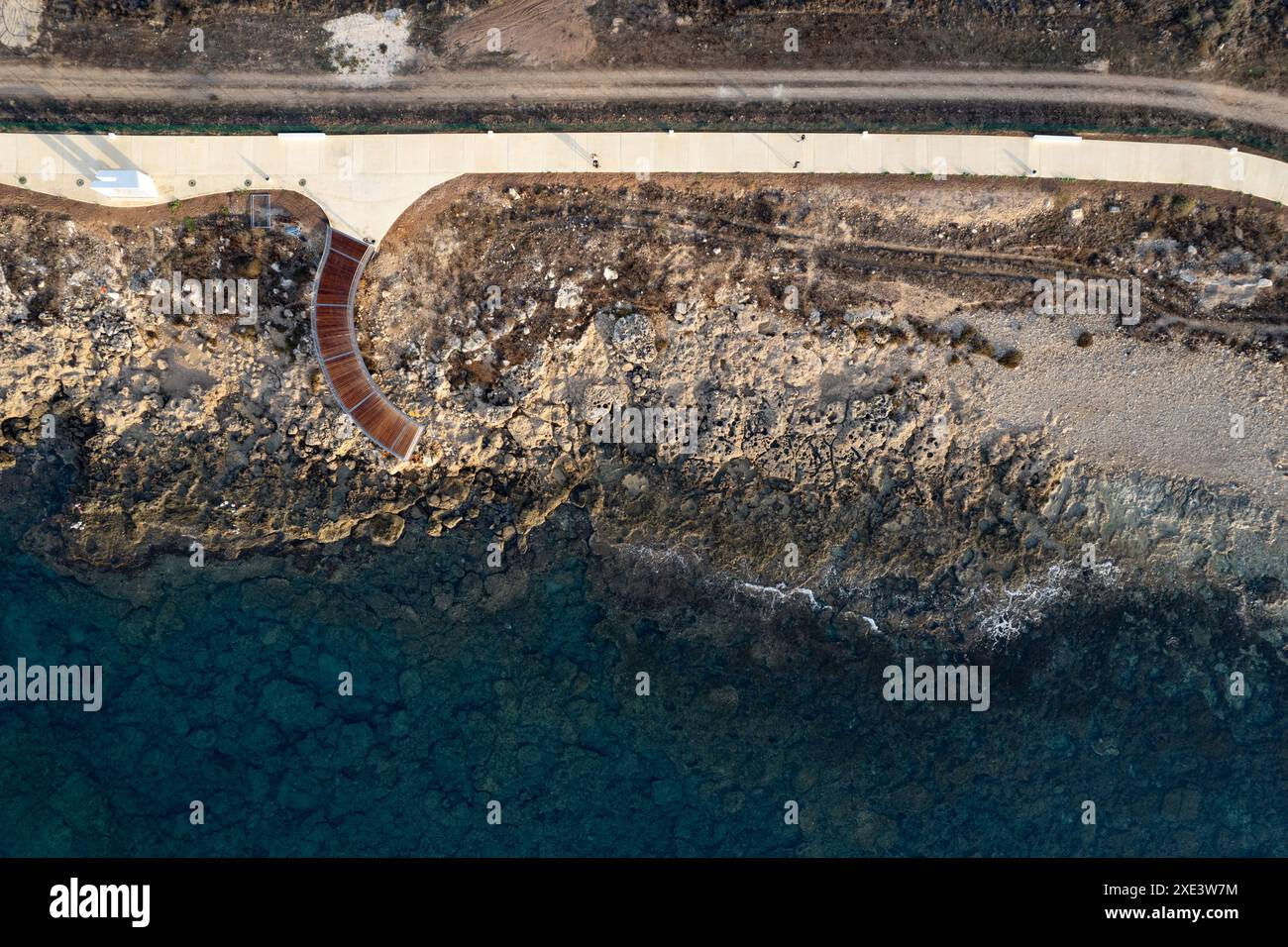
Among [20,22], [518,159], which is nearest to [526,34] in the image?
[518,159]

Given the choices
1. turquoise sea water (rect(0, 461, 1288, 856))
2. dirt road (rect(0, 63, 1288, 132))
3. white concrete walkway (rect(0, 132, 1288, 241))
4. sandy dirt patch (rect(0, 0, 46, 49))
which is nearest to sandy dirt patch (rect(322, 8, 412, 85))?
dirt road (rect(0, 63, 1288, 132))

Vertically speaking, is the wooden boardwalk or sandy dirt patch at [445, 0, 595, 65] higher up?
sandy dirt patch at [445, 0, 595, 65]

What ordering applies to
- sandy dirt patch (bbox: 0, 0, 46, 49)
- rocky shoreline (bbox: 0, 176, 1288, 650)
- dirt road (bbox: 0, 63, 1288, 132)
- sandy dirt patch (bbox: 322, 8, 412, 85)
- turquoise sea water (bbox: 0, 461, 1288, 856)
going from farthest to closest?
turquoise sea water (bbox: 0, 461, 1288, 856)
rocky shoreline (bbox: 0, 176, 1288, 650)
sandy dirt patch (bbox: 322, 8, 412, 85)
dirt road (bbox: 0, 63, 1288, 132)
sandy dirt patch (bbox: 0, 0, 46, 49)

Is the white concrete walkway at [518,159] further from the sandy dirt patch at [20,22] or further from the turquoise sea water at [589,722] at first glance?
the turquoise sea water at [589,722]

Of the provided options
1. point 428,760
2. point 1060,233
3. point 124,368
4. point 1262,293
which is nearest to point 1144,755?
point 1262,293

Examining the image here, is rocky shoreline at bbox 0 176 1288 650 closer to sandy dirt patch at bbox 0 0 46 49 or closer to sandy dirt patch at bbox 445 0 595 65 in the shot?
sandy dirt patch at bbox 445 0 595 65

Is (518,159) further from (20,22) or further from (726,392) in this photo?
(20,22)

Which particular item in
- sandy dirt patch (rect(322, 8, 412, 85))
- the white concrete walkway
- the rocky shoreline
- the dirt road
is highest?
sandy dirt patch (rect(322, 8, 412, 85))
